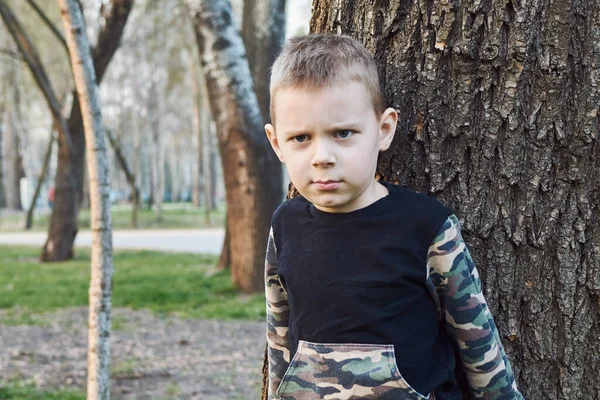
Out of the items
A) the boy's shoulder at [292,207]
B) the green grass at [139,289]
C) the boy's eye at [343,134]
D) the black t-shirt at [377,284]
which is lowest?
the green grass at [139,289]

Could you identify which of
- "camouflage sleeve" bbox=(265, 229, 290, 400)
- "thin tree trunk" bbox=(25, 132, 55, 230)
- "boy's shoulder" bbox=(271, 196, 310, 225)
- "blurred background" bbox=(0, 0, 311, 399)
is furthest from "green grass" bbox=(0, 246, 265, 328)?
"boy's shoulder" bbox=(271, 196, 310, 225)

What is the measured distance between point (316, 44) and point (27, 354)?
17.6 ft

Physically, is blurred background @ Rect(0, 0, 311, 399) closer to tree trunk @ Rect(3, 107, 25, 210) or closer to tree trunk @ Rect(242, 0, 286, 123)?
tree trunk @ Rect(242, 0, 286, 123)

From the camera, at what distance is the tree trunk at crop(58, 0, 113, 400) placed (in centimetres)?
371

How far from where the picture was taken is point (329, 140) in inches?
66.9

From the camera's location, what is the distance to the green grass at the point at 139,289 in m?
8.11

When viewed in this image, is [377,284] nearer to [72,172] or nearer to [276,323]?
[276,323]

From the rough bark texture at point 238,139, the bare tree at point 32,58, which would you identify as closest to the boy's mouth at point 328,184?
the rough bark texture at point 238,139

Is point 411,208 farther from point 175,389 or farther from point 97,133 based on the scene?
point 175,389

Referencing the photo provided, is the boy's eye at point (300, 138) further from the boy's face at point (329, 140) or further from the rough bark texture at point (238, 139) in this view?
the rough bark texture at point (238, 139)

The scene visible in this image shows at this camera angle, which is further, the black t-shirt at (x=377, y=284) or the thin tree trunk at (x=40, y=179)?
the thin tree trunk at (x=40, y=179)

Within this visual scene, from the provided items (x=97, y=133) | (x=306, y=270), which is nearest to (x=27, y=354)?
(x=97, y=133)

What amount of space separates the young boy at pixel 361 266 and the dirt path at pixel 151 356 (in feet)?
11.1

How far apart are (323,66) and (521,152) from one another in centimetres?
68
